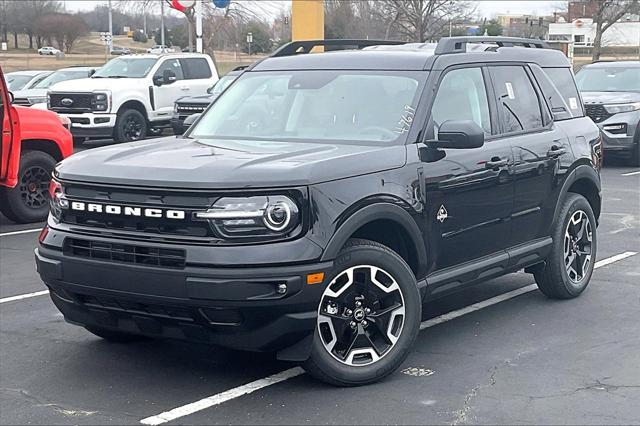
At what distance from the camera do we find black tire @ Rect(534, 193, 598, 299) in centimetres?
712

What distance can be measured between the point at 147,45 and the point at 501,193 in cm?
5832

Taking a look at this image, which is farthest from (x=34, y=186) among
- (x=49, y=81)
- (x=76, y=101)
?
(x=49, y=81)

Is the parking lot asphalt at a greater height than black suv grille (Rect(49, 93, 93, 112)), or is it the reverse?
black suv grille (Rect(49, 93, 93, 112))

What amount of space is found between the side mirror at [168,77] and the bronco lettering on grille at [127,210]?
16.5 metres

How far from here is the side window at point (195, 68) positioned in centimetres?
2247

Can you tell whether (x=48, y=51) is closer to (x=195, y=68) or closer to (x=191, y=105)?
(x=195, y=68)

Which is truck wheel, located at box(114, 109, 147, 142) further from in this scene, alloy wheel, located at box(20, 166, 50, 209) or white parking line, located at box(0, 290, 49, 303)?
white parking line, located at box(0, 290, 49, 303)

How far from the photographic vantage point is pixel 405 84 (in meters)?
6.14

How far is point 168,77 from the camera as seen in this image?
70.3 feet

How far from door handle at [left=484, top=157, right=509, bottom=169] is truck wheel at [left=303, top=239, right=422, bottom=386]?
1.17 metres

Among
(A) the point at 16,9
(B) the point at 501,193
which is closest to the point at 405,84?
(B) the point at 501,193

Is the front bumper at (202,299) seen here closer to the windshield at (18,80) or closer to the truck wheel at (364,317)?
the truck wheel at (364,317)

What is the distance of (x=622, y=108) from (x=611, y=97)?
0.37 metres

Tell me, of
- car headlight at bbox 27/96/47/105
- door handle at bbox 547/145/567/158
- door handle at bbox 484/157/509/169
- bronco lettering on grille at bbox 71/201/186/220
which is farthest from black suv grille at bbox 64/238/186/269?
car headlight at bbox 27/96/47/105
